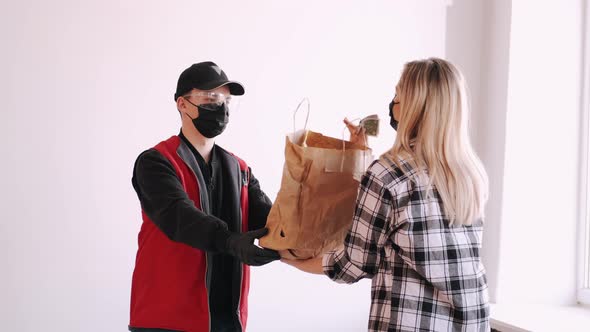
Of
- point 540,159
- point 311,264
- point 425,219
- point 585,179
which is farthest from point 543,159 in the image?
point 425,219

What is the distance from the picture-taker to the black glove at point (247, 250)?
66.9 inches

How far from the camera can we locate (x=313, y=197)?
5.55 feet

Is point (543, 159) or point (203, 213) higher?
point (543, 159)

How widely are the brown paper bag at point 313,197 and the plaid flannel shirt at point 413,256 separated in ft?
0.62

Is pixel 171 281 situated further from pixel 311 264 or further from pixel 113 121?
pixel 113 121

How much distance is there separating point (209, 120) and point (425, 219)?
0.80m

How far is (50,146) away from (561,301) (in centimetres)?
253

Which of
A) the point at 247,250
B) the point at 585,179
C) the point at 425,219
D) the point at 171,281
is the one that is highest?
the point at 585,179

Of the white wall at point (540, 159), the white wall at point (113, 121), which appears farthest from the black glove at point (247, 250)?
the white wall at point (540, 159)

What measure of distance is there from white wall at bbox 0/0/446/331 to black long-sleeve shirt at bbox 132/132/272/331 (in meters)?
0.94

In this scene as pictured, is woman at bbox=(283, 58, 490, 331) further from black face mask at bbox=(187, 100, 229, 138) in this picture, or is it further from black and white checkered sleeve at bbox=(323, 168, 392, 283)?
black face mask at bbox=(187, 100, 229, 138)

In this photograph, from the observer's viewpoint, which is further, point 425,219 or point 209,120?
point 209,120

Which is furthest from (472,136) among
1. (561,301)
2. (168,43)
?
(168,43)

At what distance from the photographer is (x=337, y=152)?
1.71 meters
